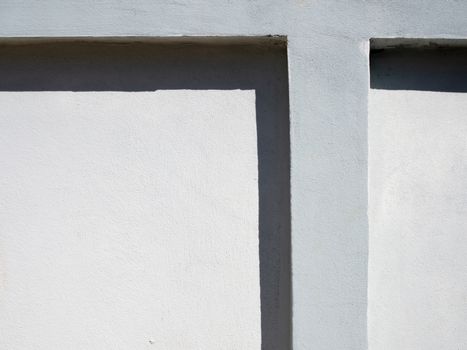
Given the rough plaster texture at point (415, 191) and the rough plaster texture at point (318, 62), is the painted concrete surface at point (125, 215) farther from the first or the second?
the rough plaster texture at point (415, 191)

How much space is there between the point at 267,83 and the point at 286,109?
4.7 inches

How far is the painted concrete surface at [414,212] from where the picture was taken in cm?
191

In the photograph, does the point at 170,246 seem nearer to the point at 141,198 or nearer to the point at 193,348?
the point at 141,198

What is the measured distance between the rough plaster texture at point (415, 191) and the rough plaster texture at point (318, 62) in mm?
143

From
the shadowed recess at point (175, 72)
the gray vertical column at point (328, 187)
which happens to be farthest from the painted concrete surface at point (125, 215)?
the gray vertical column at point (328, 187)

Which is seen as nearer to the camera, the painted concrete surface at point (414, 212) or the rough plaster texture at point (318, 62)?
the rough plaster texture at point (318, 62)

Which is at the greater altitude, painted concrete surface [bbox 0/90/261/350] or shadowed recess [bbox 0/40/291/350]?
shadowed recess [bbox 0/40/291/350]

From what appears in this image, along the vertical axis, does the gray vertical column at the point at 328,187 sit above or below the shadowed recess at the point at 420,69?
below

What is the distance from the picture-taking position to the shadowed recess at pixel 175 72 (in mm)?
1862

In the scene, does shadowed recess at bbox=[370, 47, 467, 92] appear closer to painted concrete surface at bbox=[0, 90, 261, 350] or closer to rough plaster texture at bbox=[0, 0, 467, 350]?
rough plaster texture at bbox=[0, 0, 467, 350]

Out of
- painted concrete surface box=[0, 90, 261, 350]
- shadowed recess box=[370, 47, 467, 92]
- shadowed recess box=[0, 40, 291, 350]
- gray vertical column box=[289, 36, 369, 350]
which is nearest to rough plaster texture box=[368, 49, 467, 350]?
shadowed recess box=[370, 47, 467, 92]

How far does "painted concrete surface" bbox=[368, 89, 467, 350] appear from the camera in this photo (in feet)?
6.25

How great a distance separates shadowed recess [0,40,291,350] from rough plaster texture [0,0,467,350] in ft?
0.32

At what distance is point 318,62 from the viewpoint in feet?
5.80
